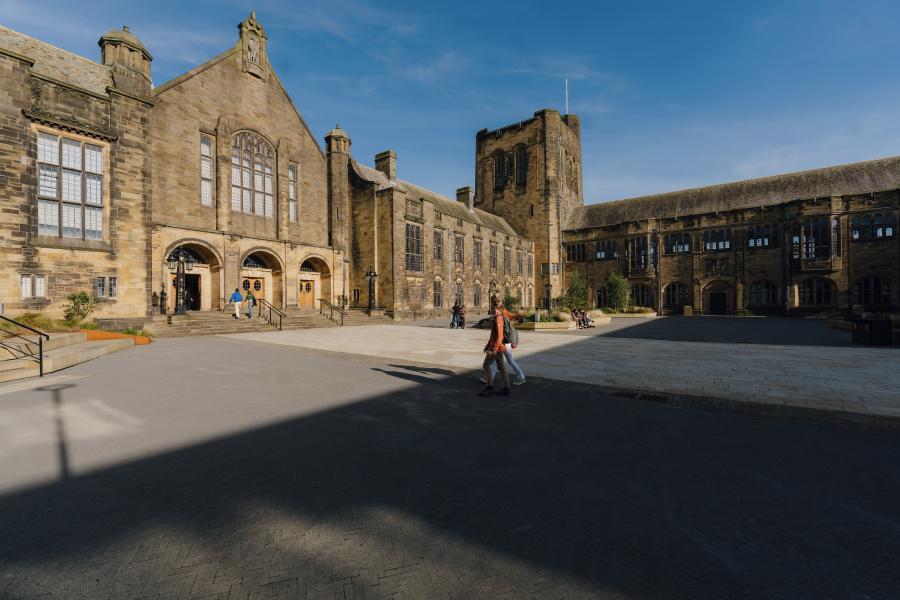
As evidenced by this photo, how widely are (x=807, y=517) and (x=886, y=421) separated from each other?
139 inches

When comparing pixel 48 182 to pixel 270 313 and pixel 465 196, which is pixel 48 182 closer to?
pixel 270 313

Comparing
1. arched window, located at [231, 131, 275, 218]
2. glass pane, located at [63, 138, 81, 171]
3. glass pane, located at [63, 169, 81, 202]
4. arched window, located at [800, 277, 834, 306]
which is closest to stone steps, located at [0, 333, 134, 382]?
glass pane, located at [63, 169, 81, 202]

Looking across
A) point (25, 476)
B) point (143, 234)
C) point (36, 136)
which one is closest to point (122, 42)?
point (36, 136)

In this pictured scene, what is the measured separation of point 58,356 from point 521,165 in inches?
1848

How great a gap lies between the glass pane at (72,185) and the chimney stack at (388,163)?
22133 mm

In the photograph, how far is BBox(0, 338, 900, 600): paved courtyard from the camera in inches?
84.7

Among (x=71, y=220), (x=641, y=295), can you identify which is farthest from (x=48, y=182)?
(x=641, y=295)

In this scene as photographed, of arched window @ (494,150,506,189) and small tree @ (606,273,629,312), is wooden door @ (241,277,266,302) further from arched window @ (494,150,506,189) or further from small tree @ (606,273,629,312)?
arched window @ (494,150,506,189)

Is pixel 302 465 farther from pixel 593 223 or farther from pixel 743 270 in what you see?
pixel 593 223

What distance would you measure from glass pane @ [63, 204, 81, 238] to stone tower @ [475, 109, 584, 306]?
3855 cm

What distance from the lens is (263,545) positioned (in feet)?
8.10

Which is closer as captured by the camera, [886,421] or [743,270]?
[886,421]

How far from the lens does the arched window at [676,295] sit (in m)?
38.9

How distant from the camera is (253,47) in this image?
25219mm
